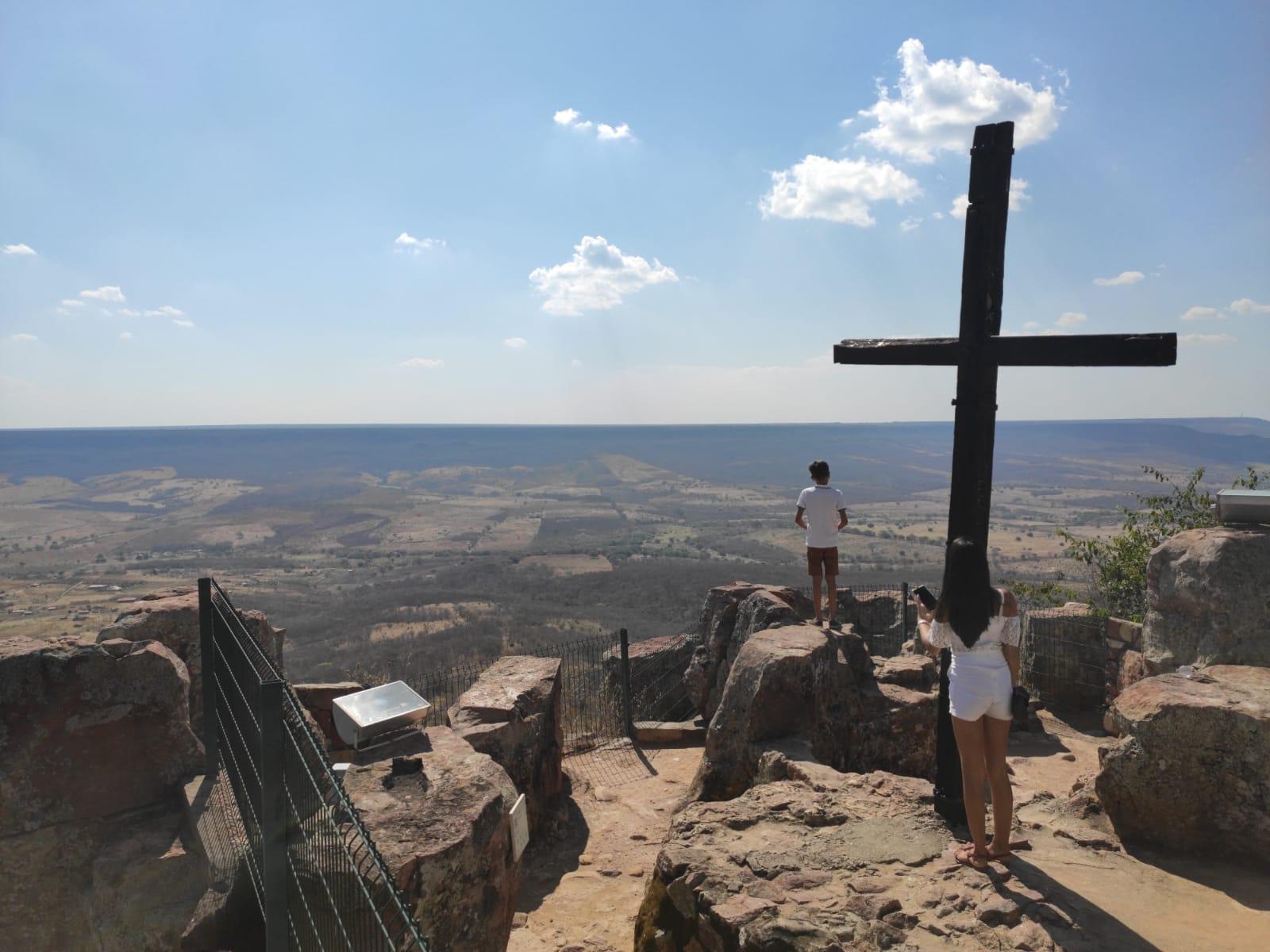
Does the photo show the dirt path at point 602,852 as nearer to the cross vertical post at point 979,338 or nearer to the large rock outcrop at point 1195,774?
the large rock outcrop at point 1195,774

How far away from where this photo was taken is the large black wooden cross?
15.0ft

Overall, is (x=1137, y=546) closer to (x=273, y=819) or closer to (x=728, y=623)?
(x=728, y=623)

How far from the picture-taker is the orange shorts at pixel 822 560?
884 cm

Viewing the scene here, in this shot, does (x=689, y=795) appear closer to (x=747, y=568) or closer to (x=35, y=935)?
(x=35, y=935)

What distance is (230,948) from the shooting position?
4402 millimetres

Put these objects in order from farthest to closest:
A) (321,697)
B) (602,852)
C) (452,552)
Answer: (452,552) < (321,697) < (602,852)

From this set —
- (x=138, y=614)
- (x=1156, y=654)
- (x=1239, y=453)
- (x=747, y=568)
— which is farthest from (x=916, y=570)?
(x=1239, y=453)

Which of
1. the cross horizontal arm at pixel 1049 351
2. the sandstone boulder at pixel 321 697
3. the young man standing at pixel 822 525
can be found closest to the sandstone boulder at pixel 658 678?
the young man standing at pixel 822 525

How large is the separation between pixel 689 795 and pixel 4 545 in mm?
113848

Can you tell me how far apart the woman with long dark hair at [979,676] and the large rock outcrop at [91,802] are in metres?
4.61

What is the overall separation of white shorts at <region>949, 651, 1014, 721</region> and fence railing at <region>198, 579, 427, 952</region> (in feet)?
10.0

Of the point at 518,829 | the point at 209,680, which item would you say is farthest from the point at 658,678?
the point at 518,829

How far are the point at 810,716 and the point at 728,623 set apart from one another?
14.4ft

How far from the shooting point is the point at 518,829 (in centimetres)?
469
